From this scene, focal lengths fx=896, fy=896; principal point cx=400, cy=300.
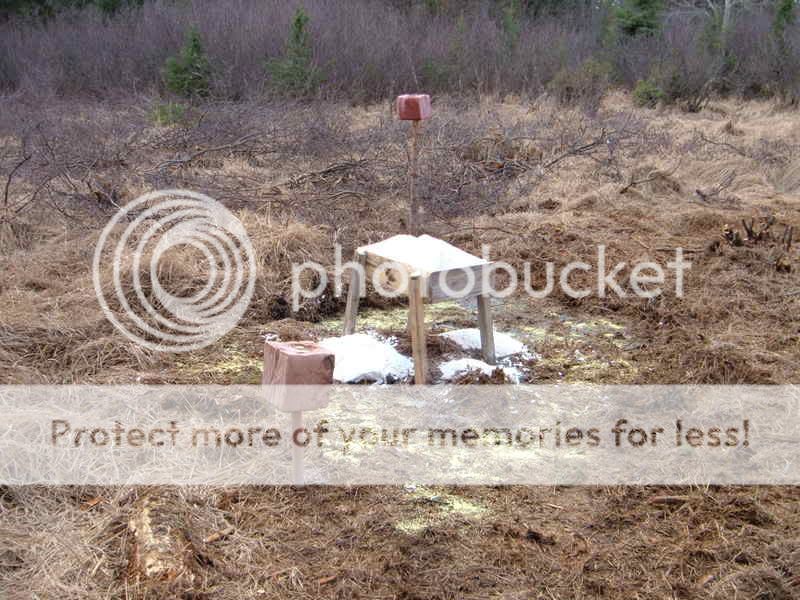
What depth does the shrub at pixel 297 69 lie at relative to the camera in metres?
14.5

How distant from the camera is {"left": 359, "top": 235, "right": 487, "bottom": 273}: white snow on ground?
14.2 feet

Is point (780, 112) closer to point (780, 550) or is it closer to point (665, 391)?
point (665, 391)

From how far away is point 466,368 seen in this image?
4.56m

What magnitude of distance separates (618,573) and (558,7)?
77.5 ft

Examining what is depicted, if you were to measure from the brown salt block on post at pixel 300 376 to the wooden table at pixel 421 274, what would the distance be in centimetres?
104

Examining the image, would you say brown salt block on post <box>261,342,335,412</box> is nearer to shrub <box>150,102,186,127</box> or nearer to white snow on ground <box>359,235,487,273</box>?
white snow on ground <box>359,235,487,273</box>

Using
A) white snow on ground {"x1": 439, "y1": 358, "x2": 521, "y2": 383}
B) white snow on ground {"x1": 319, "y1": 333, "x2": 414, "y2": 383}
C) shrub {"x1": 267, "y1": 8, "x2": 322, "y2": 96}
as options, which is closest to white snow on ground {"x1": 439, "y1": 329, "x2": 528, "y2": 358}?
white snow on ground {"x1": 439, "y1": 358, "x2": 521, "y2": 383}

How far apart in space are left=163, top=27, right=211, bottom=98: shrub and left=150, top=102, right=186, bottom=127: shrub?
8.48 ft

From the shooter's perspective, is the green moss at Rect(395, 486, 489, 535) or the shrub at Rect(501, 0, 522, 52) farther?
the shrub at Rect(501, 0, 522, 52)

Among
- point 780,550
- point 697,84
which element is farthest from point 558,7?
point 780,550

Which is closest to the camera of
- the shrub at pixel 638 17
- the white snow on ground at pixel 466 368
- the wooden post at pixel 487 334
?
the white snow on ground at pixel 466 368

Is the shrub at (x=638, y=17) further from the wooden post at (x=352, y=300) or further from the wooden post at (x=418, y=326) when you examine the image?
the wooden post at (x=418, y=326)
